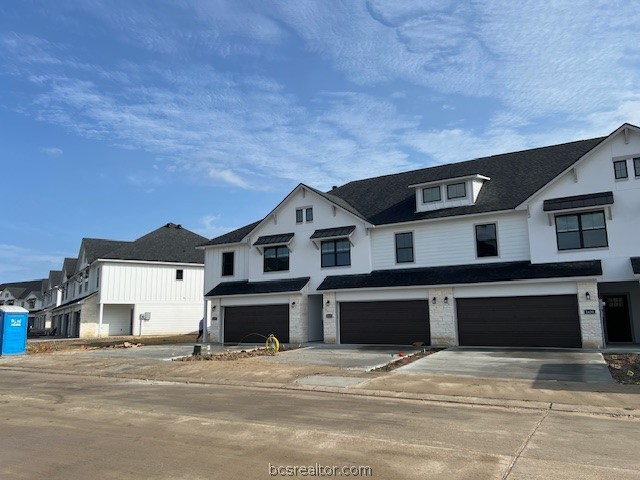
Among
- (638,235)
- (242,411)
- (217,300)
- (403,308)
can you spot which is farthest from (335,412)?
(217,300)

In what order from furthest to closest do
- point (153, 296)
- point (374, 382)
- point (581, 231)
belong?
point (153, 296) → point (581, 231) → point (374, 382)

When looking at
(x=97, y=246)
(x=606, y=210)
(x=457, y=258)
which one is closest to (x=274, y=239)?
(x=457, y=258)

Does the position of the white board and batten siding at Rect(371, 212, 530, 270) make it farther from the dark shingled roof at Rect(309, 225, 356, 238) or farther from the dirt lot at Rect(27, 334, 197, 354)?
the dirt lot at Rect(27, 334, 197, 354)

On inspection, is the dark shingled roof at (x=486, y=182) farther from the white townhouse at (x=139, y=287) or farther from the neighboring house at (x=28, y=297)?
the neighboring house at (x=28, y=297)

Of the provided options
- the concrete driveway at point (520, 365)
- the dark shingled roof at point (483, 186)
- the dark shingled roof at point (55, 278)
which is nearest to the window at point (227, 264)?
the dark shingled roof at point (483, 186)

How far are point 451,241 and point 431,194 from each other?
3.01 m

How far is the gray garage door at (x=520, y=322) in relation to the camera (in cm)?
2069

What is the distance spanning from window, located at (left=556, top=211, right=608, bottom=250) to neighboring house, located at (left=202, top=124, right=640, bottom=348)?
0.05 m

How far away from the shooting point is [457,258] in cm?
2448

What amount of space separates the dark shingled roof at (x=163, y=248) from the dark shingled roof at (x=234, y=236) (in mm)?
10922

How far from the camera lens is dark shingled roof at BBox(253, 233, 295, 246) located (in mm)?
28969

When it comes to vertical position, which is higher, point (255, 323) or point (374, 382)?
point (255, 323)

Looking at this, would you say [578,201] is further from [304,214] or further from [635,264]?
[304,214]

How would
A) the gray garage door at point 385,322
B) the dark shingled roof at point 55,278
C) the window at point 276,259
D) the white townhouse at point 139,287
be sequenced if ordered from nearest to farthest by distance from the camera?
the gray garage door at point 385,322 → the window at point 276,259 → the white townhouse at point 139,287 → the dark shingled roof at point 55,278
